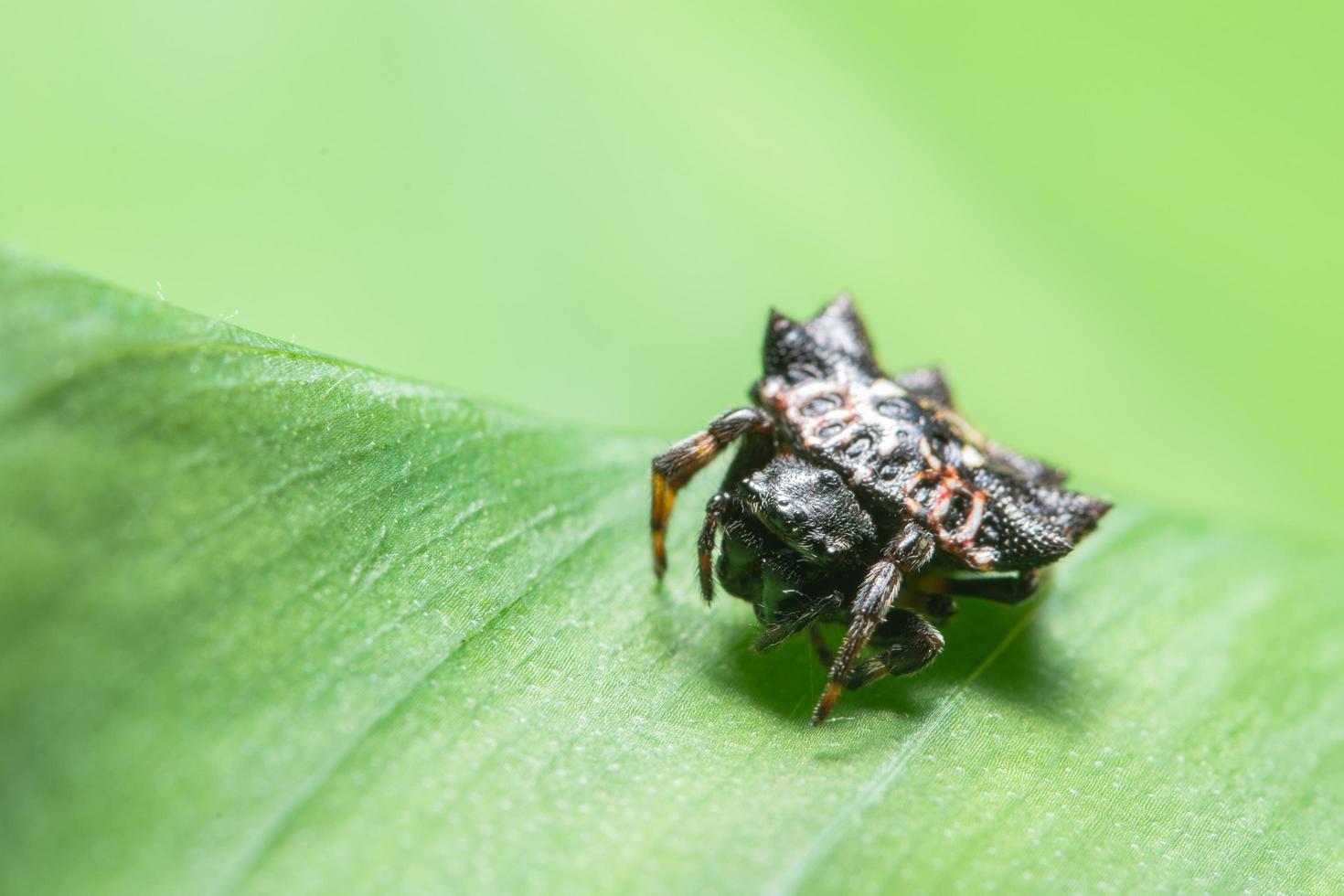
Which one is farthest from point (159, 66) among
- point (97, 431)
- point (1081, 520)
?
point (1081, 520)

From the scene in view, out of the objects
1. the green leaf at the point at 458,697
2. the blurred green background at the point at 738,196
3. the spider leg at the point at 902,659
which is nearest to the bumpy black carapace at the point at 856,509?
A: the spider leg at the point at 902,659

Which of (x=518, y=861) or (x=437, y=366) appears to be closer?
(x=518, y=861)

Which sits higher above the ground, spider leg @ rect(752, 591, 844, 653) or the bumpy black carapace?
the bumpy black carapace

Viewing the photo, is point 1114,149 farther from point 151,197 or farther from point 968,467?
point 151,197

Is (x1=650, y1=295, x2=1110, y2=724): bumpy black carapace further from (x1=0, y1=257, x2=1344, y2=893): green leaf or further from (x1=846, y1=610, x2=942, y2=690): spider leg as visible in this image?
(x1=0, y1=257, x2=1344, y2=893): green leaf

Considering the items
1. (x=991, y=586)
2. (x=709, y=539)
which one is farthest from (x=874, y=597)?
(x=991, y=586)

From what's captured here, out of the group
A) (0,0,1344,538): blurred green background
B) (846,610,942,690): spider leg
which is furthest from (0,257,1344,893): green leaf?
(0,0,1344,538): blurred green background

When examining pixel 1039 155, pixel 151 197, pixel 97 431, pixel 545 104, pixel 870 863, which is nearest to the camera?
pixel 97 431

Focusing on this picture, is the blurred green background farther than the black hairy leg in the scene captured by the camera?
Yes
